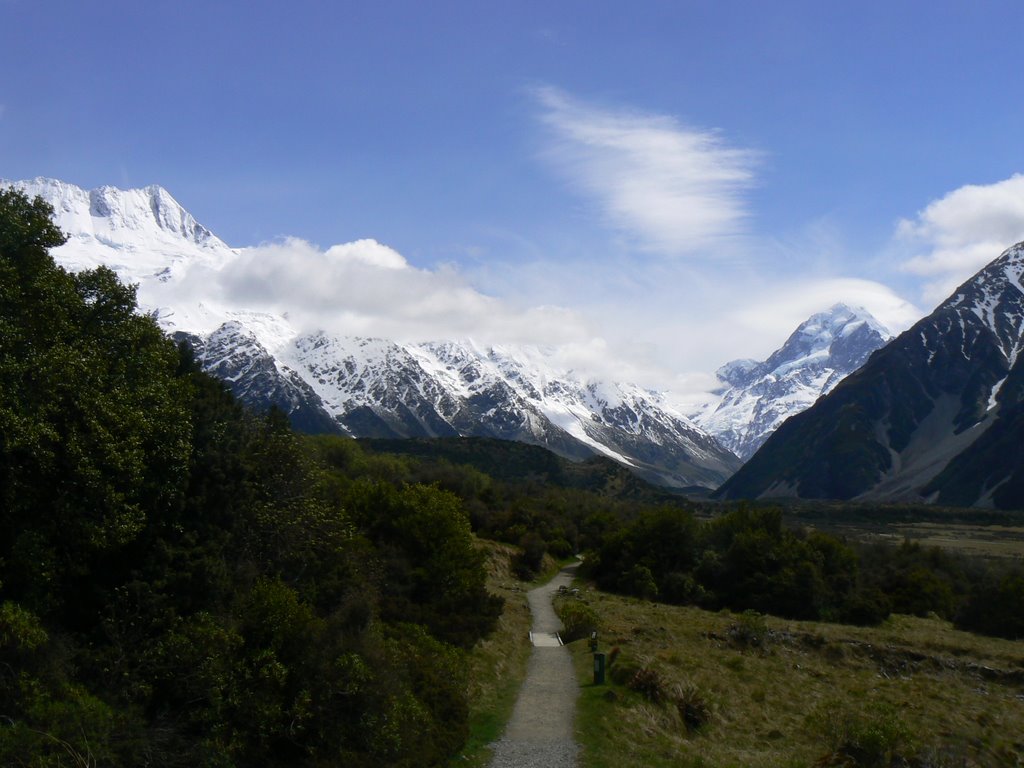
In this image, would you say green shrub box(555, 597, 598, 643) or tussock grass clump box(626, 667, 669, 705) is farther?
green shrub box(555, 597, 598, 643)

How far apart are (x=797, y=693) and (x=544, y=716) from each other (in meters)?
14.6

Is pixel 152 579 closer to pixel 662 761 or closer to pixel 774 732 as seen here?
pixel 662 761

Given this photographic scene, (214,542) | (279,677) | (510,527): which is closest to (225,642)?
(279,677)

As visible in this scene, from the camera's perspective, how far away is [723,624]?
49344mm

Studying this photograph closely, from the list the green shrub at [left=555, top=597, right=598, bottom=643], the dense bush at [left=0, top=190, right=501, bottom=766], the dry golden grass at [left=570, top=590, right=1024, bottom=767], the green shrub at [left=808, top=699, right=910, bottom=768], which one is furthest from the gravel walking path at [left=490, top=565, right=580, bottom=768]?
the green shrub at [left=808, top=699, right=910, bottom=768]

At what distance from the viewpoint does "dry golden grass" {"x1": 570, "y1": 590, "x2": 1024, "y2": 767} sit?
25.8m

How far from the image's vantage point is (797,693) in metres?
35.0

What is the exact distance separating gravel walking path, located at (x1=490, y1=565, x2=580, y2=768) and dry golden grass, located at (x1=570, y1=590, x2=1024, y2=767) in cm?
62

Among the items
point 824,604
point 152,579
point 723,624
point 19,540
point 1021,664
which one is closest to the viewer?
point 19,540

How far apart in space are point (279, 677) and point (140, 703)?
3.02 metres

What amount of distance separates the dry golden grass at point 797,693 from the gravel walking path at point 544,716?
62cm

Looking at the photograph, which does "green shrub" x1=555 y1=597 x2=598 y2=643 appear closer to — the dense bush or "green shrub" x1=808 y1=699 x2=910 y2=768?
"green shrub" x1=808 y1=699 x2=910 y2=768

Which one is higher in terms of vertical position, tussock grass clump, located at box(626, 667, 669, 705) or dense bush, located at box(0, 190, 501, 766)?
dense bush, located at box(0, 190, 501, 766)

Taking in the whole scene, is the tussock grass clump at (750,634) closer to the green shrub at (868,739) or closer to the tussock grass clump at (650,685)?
the green shrub at (868,739)
